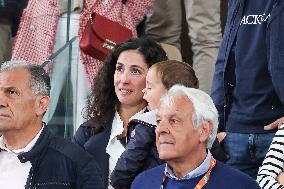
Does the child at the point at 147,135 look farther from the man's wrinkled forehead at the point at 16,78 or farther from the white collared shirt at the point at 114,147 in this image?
→ the man's wrinkled forehead at the point at 16,78

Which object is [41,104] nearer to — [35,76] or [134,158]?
[35,76]

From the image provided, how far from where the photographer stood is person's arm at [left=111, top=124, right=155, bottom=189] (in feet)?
14.4

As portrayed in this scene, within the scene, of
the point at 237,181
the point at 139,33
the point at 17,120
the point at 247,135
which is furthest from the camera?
the point at 139,33

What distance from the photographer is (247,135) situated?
482cm

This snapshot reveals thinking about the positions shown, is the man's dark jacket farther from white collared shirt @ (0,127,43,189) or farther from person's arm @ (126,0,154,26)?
person's arm @ (126,0,154,26)

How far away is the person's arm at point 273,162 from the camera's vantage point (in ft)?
14.6

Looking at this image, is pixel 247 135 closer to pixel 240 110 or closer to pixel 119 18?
pixel 240 110

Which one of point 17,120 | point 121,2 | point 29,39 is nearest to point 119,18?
point 121,2

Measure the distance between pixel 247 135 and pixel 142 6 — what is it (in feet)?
5.79

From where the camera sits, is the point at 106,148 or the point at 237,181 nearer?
the point at 237,181

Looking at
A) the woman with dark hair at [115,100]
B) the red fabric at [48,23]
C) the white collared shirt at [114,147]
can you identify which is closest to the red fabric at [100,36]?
the red fabric at [48,23]

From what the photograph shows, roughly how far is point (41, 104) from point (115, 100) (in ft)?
3.36

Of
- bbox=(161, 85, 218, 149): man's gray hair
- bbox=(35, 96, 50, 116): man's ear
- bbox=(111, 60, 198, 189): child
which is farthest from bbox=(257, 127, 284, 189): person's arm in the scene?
bbox=(35, 96, 50, 116): man's ear

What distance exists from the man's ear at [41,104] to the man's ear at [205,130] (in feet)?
2.84
